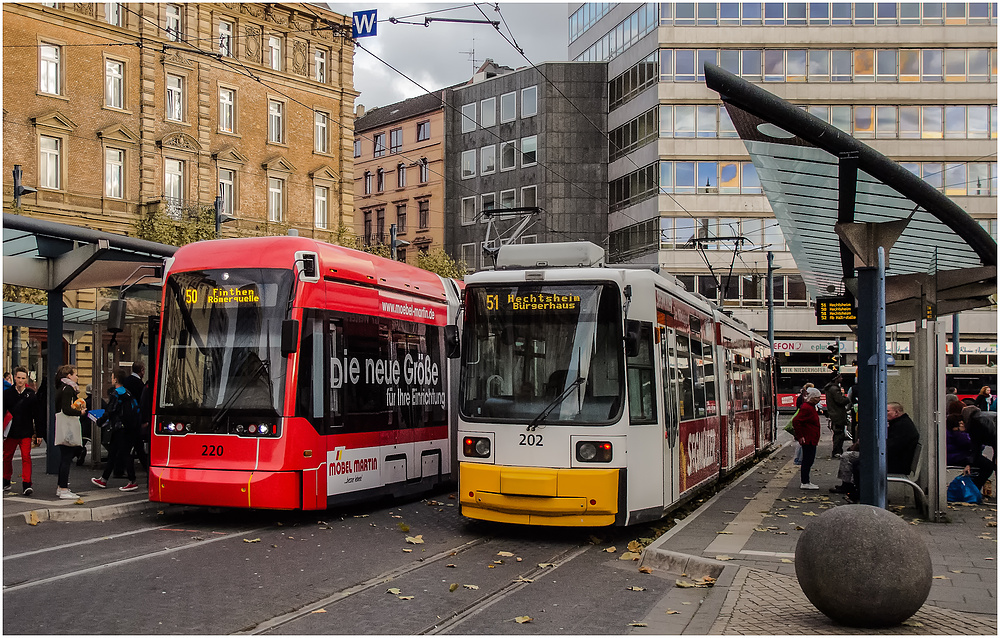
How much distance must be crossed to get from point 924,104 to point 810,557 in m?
51.1

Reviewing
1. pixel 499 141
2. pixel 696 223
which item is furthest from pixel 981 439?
pixel 499 141

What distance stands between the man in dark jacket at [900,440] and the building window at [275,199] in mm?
38027

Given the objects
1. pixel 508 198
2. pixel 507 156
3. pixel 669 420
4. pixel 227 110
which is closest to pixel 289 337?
pixel 669 420

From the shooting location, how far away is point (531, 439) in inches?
443

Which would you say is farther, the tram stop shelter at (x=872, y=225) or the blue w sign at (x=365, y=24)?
the blue w sign at (x=365, y=24)

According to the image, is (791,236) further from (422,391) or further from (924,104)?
(924,104)

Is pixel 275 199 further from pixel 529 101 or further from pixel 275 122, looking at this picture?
pixel 529 101

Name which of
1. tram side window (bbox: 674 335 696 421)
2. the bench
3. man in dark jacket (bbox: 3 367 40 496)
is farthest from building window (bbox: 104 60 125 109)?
the bench

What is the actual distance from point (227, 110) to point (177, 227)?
9003mm

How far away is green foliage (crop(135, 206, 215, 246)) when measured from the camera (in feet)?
128

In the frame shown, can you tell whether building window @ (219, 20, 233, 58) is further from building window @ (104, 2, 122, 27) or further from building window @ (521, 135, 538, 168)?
building window @ (521, 135, 538, 168)

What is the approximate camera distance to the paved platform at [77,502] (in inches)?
496

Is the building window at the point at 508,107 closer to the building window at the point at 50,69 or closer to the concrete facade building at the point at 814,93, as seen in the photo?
the concrete facade building at the point at 814,93

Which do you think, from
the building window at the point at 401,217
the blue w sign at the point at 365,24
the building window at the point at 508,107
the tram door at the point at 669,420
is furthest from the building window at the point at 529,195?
the tram door at the point at 669,420
